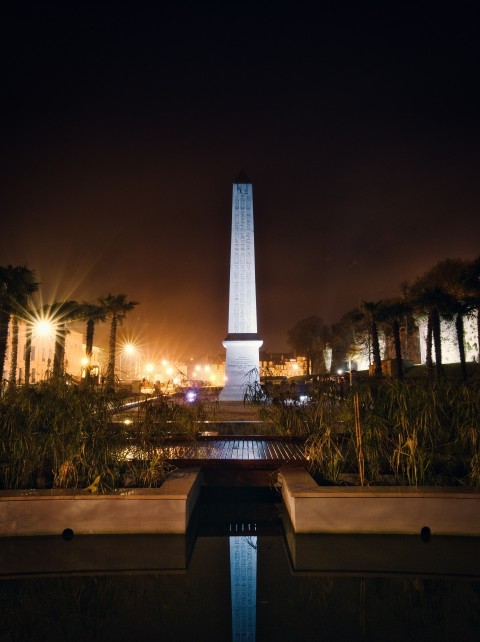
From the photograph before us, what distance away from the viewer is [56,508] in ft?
20.5

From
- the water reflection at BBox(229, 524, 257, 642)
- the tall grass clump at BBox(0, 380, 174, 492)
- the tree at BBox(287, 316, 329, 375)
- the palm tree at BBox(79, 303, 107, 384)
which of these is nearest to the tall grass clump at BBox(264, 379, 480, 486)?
the water reflection at BBox(229, 524, 257, 642)

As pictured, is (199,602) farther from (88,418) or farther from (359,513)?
(88,418)

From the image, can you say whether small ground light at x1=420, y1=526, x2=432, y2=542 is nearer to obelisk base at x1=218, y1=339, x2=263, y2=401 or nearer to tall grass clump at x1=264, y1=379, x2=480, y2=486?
tall grass clump at x1=264, y1=379, x2=480, y2=486

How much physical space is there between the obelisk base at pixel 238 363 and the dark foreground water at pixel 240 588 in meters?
17.8

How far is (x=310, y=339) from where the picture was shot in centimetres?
8394

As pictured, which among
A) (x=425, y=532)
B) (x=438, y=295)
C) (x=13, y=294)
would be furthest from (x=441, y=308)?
(x=425, y=532)

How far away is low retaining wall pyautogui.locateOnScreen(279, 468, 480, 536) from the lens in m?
6.22

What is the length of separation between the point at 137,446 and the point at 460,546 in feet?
16.5

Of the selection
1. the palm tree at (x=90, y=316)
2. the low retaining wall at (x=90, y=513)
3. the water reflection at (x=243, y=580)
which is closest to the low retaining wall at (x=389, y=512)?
the water reflection at (x=243, y=580)

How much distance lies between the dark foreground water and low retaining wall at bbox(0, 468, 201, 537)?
0.14 metres

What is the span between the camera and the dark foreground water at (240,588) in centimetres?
418

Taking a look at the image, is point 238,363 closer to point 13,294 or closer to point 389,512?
point 13,294

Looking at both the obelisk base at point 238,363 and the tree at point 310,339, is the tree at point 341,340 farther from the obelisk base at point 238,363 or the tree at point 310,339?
the obelisk base at point 238,363

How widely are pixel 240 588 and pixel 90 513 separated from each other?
7.79ft
